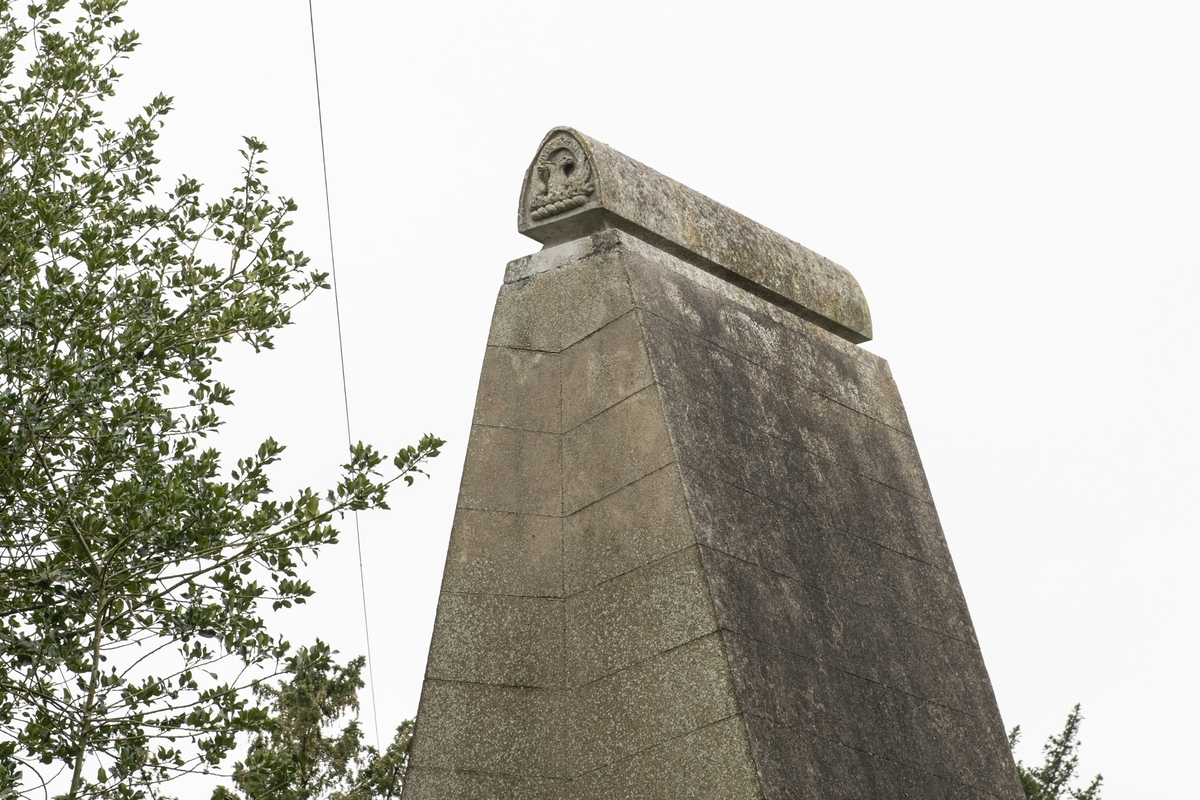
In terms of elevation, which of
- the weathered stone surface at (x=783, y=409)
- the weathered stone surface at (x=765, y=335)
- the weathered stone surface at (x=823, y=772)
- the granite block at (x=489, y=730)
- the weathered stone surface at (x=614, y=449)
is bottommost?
the weathered stone surface at (x=823, y=772)

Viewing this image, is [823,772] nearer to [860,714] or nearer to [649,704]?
[860,714]

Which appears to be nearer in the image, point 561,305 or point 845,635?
point 845,635

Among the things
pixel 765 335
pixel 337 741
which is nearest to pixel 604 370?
pixel 765 335

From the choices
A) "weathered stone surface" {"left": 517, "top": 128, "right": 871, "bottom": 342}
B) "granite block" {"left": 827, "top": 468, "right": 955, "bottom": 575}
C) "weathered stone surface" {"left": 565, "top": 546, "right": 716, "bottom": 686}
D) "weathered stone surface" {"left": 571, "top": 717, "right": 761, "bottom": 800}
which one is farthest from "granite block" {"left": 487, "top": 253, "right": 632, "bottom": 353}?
"weathered stone surface" {"left": 571, "top": 717, "right": 761, "bottom": 800}

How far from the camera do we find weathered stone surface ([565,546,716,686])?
15.8 ft

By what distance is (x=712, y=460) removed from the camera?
521cm

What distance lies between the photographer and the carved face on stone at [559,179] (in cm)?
559

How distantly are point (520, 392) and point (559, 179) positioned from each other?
0.78 meters

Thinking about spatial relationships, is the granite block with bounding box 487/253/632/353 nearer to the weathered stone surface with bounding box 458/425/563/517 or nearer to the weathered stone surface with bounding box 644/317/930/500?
the weathered stone surface with bounding box 644/317/930/500

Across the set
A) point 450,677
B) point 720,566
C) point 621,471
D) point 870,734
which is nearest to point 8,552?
point 450,677

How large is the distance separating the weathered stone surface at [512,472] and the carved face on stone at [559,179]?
826mm

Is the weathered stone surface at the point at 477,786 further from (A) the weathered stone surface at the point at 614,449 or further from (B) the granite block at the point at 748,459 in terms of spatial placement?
(B) the granite block at the point at 748,459

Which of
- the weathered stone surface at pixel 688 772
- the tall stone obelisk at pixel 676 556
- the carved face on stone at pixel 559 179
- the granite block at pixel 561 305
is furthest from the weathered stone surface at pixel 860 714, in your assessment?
the carved face on stone at pixel 559 179

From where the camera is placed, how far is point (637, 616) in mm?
4957
